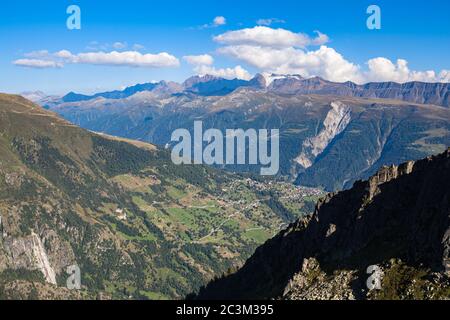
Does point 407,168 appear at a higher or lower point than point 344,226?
higher

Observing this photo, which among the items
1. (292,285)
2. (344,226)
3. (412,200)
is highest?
(412,200)
